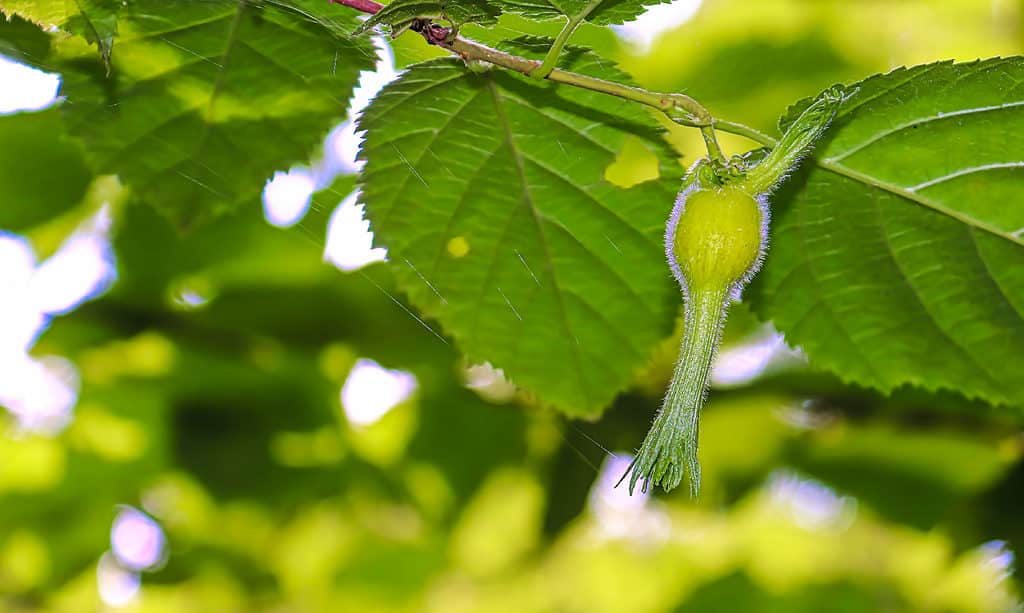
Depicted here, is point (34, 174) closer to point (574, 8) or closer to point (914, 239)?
point (574, 8)

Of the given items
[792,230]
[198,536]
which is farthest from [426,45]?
[198,536]

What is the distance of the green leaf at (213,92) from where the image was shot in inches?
22.5

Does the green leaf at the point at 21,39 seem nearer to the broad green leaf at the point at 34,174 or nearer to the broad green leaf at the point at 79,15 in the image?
the broad green leaf at the point at 79,15

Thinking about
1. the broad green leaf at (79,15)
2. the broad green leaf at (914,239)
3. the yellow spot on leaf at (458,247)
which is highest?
the broad green leaf at (914,239)

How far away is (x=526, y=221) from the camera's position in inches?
28.2

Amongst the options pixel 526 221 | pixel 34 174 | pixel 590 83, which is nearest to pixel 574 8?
pixel 590 83

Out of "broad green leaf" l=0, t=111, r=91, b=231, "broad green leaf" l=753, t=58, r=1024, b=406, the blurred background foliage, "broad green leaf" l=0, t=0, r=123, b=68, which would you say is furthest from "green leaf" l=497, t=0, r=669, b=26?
"broad green leaf" l=0, t=111, r=91, b=231

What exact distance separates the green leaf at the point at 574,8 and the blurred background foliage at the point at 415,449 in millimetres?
563

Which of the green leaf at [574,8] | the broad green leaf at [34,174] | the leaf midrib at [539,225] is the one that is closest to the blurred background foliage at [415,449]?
the broad green leaf at [34,174]

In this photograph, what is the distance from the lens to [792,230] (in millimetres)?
697

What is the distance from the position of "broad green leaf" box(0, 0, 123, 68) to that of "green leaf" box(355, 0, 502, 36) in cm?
14

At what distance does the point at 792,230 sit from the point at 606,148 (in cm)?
15

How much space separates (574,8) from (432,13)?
90mm

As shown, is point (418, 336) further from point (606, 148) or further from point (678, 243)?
point (678, 243)
